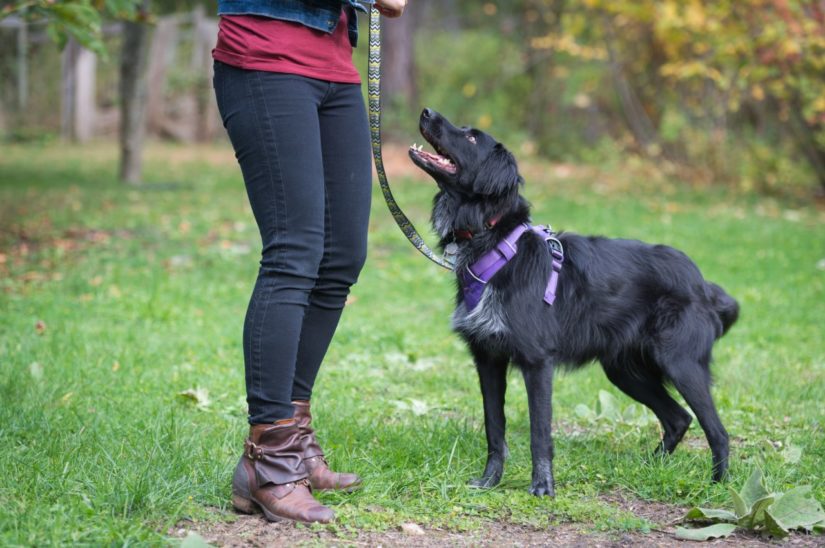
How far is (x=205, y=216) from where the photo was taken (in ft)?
32.0

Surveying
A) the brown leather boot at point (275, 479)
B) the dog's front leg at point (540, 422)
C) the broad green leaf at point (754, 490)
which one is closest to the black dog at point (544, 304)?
the dog's front leg at point (540, 422)

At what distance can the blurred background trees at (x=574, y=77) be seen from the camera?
1104 centimetres

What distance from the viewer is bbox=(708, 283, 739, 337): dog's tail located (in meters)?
3.63

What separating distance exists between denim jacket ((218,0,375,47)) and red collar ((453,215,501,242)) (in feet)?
2.97

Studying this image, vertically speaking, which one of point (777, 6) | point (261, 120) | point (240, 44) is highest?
point (777, 6)

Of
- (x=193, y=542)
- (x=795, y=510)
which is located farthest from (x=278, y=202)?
(x=795, y=510)

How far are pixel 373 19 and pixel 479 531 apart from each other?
5.60 feet

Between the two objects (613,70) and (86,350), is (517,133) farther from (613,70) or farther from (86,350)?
(86,350)

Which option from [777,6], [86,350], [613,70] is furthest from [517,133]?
[86,350]

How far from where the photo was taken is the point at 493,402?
3449mm

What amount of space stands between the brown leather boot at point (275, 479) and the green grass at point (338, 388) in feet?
0.35

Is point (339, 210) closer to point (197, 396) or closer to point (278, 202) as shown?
point (278, 202)

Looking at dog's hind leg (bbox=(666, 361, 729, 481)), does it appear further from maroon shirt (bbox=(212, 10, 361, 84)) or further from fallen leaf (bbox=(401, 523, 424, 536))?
maroon shirt (bbox=(212, 10, 361, 84))

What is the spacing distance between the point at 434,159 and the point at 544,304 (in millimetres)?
663
